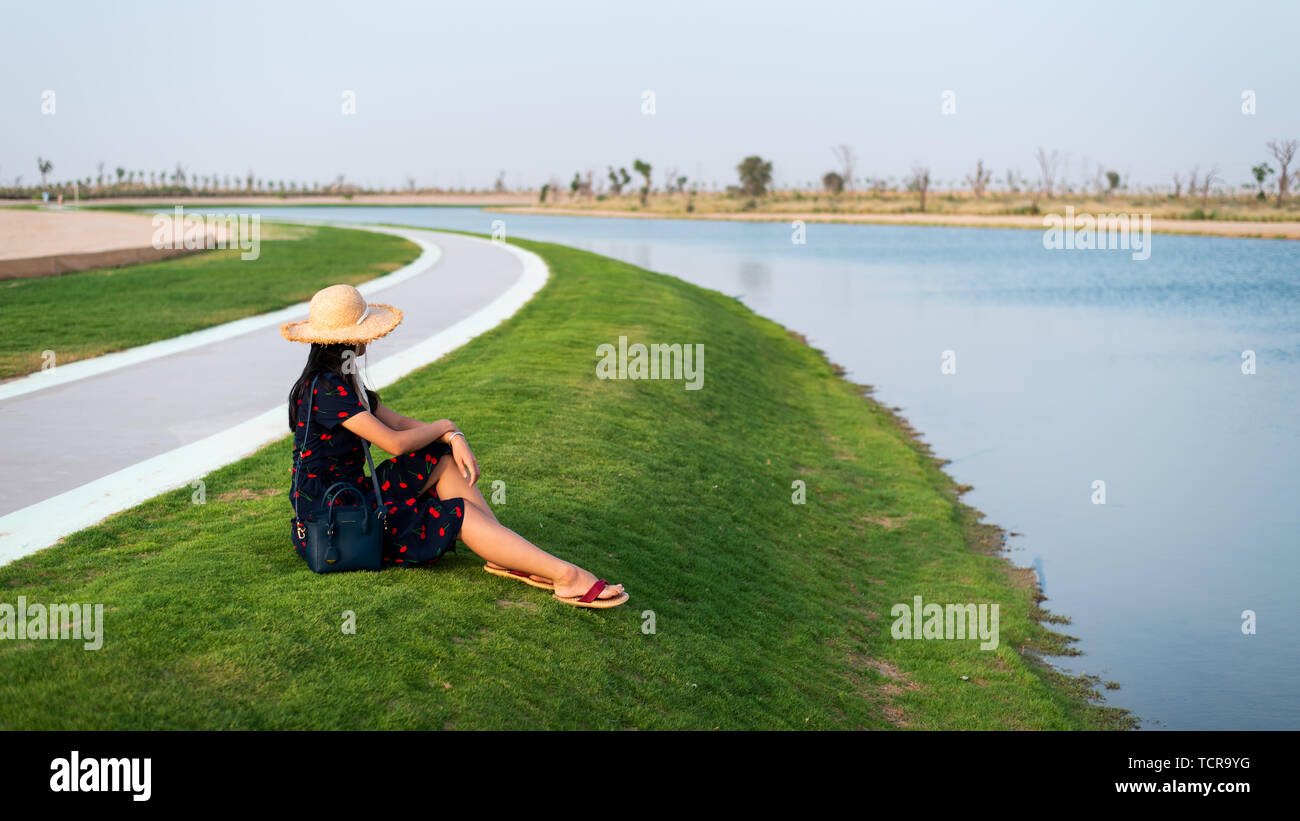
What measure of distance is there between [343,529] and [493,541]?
0.78m

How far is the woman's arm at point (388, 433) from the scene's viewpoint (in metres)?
5.65

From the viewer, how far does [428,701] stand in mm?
5027

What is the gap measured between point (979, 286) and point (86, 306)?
29.4m

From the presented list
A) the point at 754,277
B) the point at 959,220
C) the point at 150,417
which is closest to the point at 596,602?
the point at 150,417

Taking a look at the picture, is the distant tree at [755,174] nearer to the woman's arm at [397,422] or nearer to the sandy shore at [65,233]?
the sandy shore at [65,233]

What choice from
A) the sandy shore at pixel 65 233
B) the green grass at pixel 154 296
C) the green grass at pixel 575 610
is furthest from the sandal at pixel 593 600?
the sandy shore at pixel 65 233

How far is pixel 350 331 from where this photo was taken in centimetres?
579

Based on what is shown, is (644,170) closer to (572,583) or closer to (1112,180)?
(1112,180)

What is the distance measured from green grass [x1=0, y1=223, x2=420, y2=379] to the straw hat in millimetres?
8562

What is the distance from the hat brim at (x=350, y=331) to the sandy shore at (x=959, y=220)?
68983 millimetres

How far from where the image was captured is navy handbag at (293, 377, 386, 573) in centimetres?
579

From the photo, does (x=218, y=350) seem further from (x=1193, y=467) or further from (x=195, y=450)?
(x=1193, y=467)
